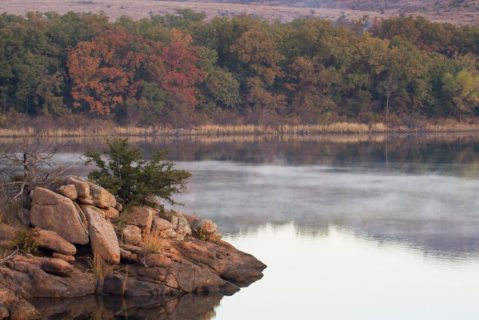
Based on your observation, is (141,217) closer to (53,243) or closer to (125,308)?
(53,243)

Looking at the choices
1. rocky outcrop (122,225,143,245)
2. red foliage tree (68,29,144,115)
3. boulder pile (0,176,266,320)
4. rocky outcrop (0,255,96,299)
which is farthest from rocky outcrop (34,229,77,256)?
red foliage tree (68,29,144,115)

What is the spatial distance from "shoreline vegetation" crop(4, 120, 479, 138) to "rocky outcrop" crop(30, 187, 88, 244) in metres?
40.5

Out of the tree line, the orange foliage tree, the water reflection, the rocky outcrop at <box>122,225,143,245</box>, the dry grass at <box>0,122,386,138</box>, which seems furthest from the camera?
the orange foliage tree

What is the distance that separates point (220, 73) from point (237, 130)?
4.27 meters

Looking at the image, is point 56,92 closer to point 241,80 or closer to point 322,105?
point 241,80

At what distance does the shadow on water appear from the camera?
773 inches

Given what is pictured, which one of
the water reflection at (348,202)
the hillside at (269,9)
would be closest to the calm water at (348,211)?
the water reflection at (348,202)

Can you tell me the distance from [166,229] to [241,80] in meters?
52.2

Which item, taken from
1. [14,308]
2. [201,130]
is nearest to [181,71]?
[201,130]

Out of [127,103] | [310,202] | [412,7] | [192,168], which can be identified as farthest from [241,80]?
[412,7]

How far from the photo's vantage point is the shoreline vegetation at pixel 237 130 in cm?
6322

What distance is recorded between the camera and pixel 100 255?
2070 cm

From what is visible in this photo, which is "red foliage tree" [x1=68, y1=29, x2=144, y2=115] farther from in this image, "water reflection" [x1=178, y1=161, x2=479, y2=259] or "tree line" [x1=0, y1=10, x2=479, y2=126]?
"water reflection" [x1=178, y1=161, x2=479, y2=259]

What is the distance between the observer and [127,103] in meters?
67.0
